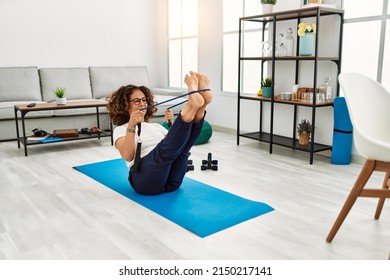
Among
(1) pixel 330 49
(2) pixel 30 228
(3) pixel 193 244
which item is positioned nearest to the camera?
(3) pixel 193 244

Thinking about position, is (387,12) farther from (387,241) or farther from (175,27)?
(175,27)

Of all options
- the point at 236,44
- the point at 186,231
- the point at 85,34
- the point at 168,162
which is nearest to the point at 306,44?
the point at 236,44

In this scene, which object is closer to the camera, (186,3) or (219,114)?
(219,114)

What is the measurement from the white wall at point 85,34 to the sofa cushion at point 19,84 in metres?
0.25

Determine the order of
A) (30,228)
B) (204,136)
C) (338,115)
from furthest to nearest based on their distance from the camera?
1. (204,136)
2. (338,115)
3. (30,228)

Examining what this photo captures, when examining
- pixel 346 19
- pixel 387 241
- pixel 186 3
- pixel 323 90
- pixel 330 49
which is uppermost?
pixel 186 3

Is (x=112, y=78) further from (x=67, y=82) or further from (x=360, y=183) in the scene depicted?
(x=360, y=183)

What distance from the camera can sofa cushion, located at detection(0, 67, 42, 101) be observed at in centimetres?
489

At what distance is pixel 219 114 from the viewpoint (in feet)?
17.4

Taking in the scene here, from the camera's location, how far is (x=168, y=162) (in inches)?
95.0

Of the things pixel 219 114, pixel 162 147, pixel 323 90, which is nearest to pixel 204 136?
pixel 219 114

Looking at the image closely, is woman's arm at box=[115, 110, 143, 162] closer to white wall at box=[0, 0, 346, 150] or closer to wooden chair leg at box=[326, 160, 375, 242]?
wooden chair leg at box=[326, 160, 375, 242]

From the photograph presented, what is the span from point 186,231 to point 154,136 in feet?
2.45
